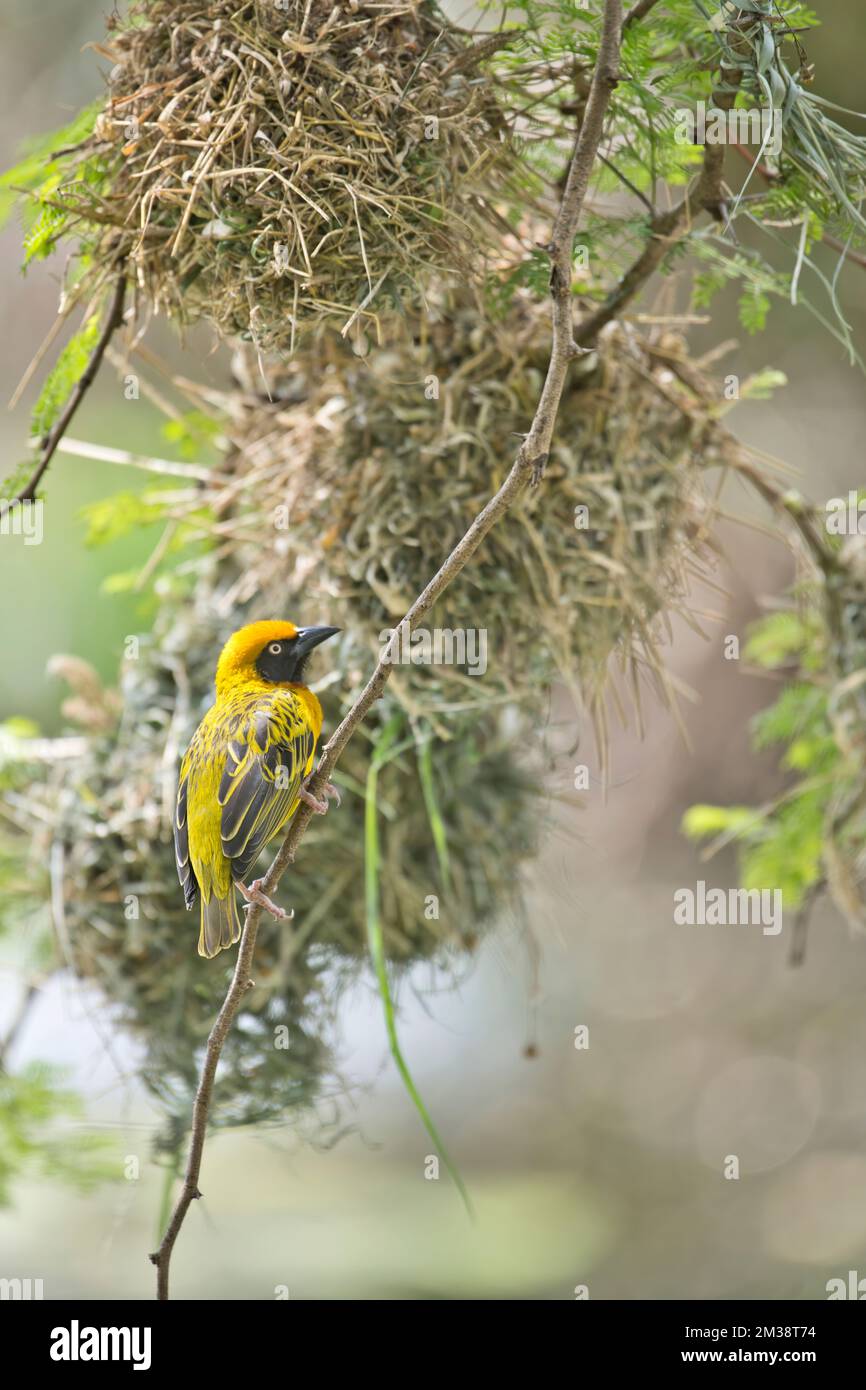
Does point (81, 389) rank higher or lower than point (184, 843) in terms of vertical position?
higher

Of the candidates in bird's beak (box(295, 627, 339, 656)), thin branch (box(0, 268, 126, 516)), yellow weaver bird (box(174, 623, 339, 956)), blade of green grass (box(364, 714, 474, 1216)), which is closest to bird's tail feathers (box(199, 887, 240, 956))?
yellow weaver bird (box(174, 623, 339, 956))

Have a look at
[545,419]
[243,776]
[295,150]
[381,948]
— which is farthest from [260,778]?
[295,150]

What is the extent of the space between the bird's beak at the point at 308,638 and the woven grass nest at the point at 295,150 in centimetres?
33

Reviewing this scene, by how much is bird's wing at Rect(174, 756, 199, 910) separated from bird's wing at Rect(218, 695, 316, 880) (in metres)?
0.07

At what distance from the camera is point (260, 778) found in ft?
4.76

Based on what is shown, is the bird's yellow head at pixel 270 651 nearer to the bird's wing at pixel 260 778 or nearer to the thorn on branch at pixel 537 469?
the bird's wing at pixel 260 778

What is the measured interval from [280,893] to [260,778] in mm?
588

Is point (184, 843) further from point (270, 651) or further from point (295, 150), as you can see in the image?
point (295, 150)

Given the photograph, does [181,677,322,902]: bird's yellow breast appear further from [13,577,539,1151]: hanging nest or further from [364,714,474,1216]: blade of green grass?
[13,577,539,1151]: hanging nest

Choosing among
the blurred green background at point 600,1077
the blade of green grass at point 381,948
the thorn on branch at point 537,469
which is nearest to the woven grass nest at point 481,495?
the blade of green grass at point 381,948

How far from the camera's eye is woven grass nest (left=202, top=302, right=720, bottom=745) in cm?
178

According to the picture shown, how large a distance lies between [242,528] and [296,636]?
1.51ft

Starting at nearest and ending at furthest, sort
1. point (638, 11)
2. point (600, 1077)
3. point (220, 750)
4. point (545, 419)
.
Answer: point (545, 419), point (638, 11), point (220, 750), point (600, 1077)
